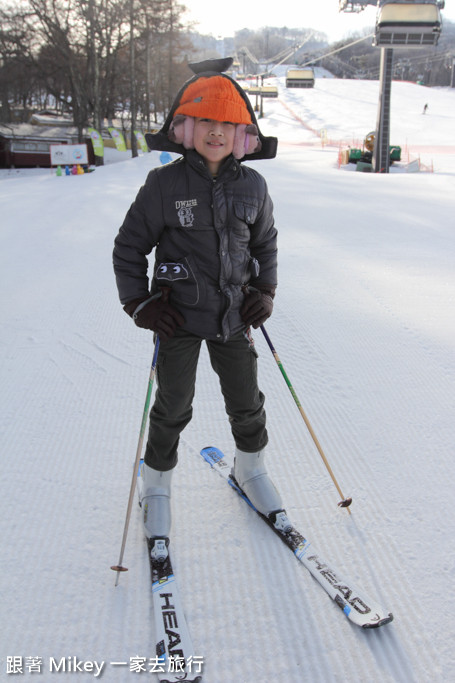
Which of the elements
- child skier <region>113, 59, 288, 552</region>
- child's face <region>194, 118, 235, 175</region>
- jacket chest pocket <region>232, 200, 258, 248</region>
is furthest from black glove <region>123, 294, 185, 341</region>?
child's face <region>194, 118, 235, 175</region>

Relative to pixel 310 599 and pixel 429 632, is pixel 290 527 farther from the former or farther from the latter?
pixel 429 632

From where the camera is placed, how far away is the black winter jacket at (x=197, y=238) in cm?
188

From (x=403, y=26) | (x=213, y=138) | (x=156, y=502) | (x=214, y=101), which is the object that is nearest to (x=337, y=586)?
(x=156, y=502)

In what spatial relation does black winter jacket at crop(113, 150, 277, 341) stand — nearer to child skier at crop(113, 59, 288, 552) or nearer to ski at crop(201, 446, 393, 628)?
child skier at crop(113, 59, 288, 552)

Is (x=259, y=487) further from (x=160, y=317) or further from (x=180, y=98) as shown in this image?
(x=180, y=98)

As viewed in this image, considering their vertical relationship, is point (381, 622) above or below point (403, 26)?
below

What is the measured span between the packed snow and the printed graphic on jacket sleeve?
3.33 feet

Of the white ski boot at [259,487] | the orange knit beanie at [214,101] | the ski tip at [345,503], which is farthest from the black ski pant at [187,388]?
the orange knit beanie at [214,101]

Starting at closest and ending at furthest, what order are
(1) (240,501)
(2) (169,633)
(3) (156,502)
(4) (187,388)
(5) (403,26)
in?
(2) (169,633) → (4) (187,388) → (3) (156,502) → (1) (240,501) → (5) (403,26)

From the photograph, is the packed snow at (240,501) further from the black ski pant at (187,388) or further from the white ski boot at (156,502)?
the black ski pant at (187,388)

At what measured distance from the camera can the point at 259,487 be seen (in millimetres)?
2188

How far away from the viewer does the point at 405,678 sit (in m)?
1.51

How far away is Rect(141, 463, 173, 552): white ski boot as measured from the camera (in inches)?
80.2

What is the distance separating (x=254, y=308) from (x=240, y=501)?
883 mm
